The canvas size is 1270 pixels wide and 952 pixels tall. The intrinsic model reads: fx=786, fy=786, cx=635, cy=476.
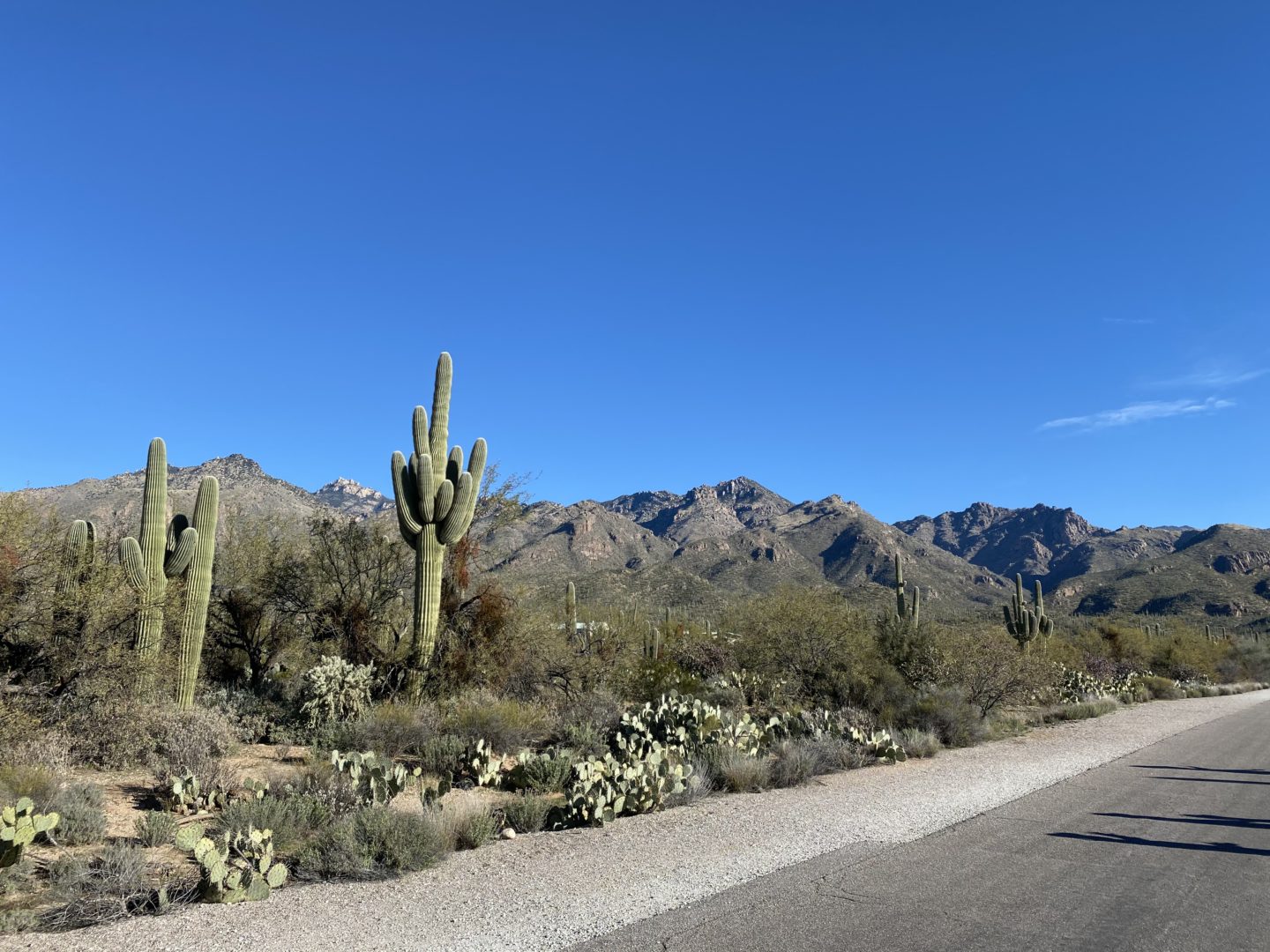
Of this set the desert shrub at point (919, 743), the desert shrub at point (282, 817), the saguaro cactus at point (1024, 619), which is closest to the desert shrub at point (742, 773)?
the desert shrub at point (919, 743)

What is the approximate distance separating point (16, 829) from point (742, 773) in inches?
323

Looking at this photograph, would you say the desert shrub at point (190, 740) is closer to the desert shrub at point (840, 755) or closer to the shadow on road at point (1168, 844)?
the desert shrub at point (840, 755)

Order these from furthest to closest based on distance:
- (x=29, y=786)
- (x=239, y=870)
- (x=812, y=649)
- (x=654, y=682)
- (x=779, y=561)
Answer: (x=779, y=561) → (x=812, y=649) → (x=654, y=682) → (x=29, y=786) → (x=239, y=870)

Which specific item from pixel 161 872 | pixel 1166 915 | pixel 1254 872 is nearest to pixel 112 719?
pixel 161 872

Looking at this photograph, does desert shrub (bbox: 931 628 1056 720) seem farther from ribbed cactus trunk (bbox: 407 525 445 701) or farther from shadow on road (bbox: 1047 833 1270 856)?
ribbed cactus trunk (bbox: 407 525 445 701)

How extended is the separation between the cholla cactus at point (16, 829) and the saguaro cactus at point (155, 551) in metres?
6.47

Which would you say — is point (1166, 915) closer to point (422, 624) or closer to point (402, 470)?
point (422, 624)

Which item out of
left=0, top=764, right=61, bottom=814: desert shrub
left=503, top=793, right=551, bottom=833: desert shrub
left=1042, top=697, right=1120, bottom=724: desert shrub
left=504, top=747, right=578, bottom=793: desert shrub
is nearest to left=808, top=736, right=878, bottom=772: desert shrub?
left=504, top=747, right=578, bottom=793: desert shrub

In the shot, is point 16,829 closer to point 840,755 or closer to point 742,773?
point 742,773

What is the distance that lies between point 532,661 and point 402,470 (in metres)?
5.08

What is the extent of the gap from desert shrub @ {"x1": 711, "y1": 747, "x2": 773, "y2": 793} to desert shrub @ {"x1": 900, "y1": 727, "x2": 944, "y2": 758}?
4371mm

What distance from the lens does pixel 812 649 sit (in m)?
19.8

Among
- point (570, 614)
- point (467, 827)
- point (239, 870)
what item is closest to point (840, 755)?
point (467, 827)

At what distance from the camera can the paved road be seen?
215 inches
